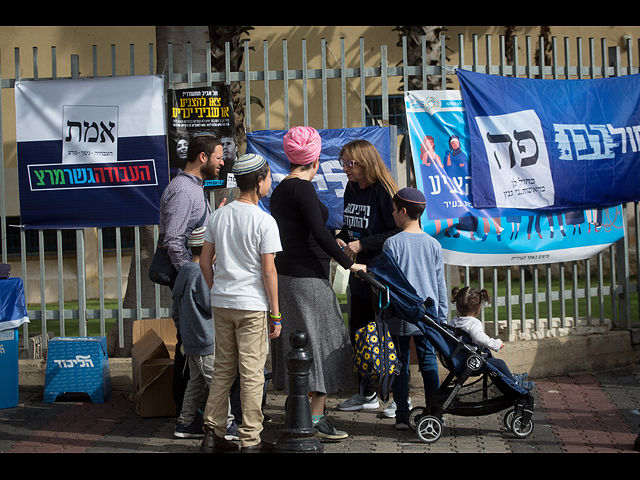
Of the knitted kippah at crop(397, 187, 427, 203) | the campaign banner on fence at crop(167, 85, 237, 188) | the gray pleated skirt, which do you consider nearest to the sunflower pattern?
the gray pleated skirt

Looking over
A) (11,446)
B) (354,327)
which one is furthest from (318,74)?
(11,446)

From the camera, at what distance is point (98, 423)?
17.2 feet

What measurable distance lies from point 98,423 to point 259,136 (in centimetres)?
284

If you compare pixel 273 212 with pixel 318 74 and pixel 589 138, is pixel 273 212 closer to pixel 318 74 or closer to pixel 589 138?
pixel 318 74

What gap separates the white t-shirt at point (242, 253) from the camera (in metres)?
4.10

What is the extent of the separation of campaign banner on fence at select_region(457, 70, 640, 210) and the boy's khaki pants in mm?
2845

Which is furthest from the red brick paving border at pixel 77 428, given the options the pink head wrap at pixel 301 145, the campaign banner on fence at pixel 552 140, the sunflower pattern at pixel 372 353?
the campaign banner on fence at pixel 552 140

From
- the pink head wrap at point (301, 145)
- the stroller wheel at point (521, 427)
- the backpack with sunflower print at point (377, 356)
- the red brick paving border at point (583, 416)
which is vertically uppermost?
the pink head wrap at point (301, 145)

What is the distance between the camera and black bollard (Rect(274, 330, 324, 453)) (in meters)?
4.18

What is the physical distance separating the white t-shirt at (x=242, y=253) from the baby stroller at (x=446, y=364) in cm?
73

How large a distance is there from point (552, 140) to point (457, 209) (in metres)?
1.19

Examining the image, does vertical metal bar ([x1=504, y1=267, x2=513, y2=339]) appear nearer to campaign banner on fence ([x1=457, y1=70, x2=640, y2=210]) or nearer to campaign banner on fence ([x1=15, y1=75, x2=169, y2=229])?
campaign banner on fence ([x1=457, y1=70, x2=640, y2=210])

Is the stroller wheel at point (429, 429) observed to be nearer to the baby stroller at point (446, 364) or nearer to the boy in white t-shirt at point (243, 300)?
the baby stroller at point (446, 364)

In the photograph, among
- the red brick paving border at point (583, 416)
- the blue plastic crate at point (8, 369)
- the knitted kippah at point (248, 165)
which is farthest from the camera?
the blue plastic crate at point (8, 369)
